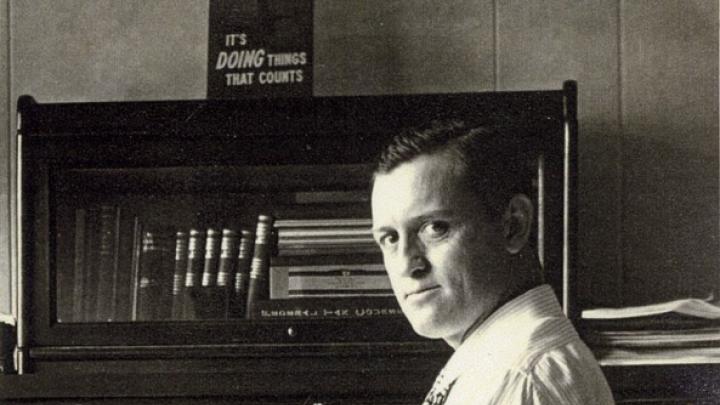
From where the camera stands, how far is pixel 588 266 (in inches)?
84.5

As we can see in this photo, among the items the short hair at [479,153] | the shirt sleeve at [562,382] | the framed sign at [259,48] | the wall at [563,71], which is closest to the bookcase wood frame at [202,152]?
the framed sign at [259,48]

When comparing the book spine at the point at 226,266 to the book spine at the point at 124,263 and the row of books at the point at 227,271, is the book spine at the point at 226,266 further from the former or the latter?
the book spine at the point at 124,263

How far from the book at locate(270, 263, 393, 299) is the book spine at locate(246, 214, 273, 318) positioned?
19 millimetres

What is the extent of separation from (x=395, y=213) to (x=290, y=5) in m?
0.94

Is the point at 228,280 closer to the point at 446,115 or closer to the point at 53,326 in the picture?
the point at 53,326

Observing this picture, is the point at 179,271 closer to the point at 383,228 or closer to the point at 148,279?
the point at 148,279

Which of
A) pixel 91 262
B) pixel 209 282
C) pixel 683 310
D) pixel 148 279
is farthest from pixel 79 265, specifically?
pixel 683 310

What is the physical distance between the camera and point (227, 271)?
184cm

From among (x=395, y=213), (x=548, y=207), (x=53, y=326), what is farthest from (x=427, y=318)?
(x=53, y=326)

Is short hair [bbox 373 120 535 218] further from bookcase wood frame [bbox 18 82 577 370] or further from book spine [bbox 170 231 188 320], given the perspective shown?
book spine [bbox 170 231 188 320]

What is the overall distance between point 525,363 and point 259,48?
1.19 metres

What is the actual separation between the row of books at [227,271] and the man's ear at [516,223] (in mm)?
696

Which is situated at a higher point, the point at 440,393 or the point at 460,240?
the point at 460,240

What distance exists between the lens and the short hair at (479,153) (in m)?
1.08
